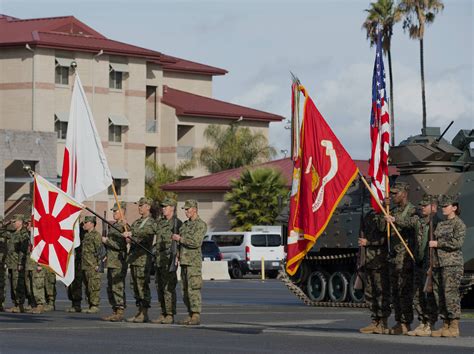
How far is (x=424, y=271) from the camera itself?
19000 millimetres

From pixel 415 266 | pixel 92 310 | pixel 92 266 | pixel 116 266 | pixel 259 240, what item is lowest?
pixel 92 310

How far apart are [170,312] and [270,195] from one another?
43.8m

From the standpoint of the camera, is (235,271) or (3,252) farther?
(235,271)

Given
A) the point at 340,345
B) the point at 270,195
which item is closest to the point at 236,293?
the point at 340,345

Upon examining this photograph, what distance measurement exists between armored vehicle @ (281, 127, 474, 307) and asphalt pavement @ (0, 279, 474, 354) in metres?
2.58

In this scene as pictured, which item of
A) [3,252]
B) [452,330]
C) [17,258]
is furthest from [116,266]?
[452,330]

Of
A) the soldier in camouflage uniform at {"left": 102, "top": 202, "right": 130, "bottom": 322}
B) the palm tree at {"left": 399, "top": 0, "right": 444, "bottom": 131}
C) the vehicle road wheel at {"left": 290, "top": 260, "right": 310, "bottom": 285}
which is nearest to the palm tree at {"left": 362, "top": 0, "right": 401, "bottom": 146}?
the palm tree at {"left": 399, "top": 0, "right": 444, "bottom": 131}

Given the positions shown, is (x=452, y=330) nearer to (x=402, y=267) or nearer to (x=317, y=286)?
(x=402, y=267)

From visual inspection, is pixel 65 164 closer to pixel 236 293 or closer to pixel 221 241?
pixel 236 293

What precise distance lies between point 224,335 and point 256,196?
47090 mm

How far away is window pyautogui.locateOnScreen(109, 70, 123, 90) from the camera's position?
7869cm

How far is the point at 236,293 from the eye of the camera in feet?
119

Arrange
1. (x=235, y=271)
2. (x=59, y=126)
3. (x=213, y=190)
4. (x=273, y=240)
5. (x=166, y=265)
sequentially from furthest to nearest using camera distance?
(x=59, y=126) → (x=213, y=190) → (x=235, y=271) → (x=273, y=240) → (x=166, y=265)

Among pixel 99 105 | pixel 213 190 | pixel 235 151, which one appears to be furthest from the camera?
pixel 235 151
